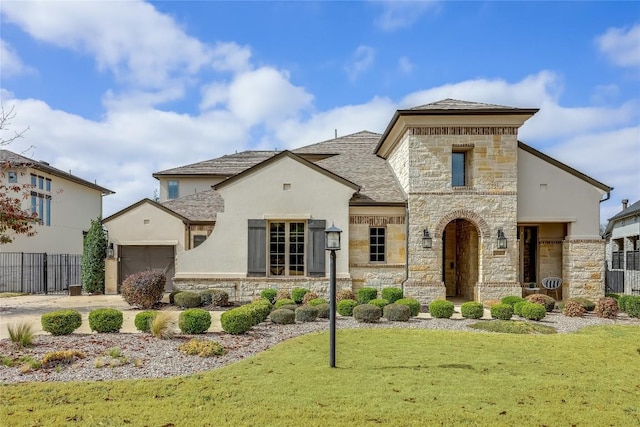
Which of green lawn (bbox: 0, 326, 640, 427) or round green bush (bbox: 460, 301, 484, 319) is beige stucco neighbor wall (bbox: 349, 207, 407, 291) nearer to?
Result: round green bush (bbox: 460, 301, 484, 319)

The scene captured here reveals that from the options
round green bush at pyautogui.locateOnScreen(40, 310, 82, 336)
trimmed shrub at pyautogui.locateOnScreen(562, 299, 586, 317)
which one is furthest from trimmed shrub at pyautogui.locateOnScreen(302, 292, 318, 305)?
trimmed shrub at pyautogui.locateOnScreen(562, 299, 586, 317)

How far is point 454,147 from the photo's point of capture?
15.1 metres

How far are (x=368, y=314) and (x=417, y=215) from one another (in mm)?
5301

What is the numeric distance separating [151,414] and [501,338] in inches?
305

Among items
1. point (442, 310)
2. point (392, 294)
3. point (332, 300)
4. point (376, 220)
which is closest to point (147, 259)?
point (376, 220)

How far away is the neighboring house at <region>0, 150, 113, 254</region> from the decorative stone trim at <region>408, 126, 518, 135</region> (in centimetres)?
1730

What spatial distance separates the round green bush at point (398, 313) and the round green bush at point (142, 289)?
25.2 ft

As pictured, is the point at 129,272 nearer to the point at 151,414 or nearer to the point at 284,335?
the point at 284,335

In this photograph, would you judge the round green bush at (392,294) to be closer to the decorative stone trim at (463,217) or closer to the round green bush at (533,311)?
the decorative stone trim at (463,217)

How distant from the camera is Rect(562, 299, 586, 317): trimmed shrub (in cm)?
1240

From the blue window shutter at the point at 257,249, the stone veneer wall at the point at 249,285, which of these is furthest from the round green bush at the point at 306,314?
the blue window shutter at the point at 257,249

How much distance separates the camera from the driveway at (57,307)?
35.5 ft

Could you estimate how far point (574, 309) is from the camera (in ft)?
40.8

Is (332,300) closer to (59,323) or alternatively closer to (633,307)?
(59,323)
